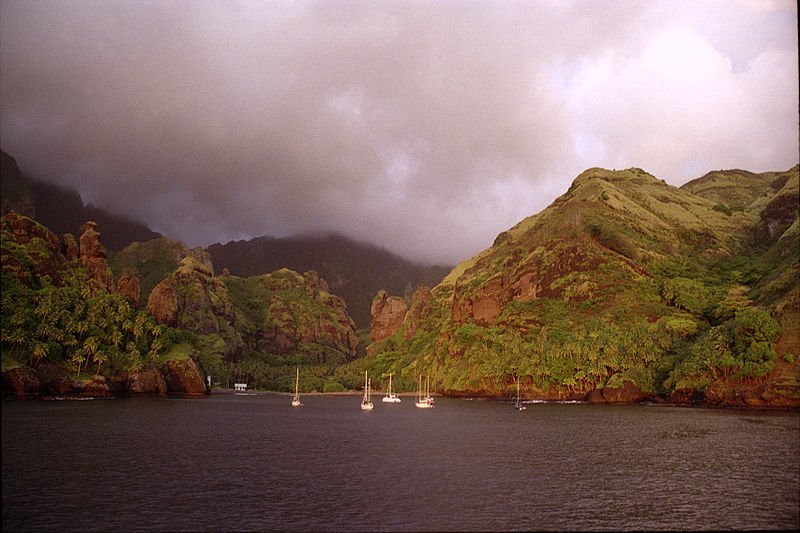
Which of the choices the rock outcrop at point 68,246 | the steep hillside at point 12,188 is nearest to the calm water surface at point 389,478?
the steep hillside at point 12,188

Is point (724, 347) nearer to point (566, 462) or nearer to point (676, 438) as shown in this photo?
point (676, 438)

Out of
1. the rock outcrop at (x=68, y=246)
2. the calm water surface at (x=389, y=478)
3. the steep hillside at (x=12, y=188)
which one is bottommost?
the calm water surface at (x=389, y=478)

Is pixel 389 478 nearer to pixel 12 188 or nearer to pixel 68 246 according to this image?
pixel 12 188

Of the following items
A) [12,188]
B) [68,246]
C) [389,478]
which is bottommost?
[389,478]

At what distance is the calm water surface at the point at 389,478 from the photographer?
43094 millimetres

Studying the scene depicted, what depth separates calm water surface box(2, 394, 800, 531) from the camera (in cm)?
4309

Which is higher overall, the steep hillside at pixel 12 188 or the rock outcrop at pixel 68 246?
the rock outcrop at pixel 68 246

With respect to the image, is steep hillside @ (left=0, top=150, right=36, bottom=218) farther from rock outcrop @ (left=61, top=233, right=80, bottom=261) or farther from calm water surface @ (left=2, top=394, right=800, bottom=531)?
rock outcrop @ (left=61, top=233, right=80, bottom=261)

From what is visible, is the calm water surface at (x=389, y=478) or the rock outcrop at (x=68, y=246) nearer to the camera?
the calm water surface at (x=389, y=478)

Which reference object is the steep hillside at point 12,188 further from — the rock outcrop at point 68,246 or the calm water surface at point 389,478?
the rock outcrop at point 68,246

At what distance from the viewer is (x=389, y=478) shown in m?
60.5

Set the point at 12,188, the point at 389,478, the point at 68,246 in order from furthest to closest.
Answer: the point at 68,246
the point at 389,478
the point at 12,188

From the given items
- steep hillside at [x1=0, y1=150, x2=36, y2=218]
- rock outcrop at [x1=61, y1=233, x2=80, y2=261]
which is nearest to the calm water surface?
steep hillside at [x1=0, y1=150, x2=36, y2=218]

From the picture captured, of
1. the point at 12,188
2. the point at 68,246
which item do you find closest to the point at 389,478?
→ the point at 12,188
